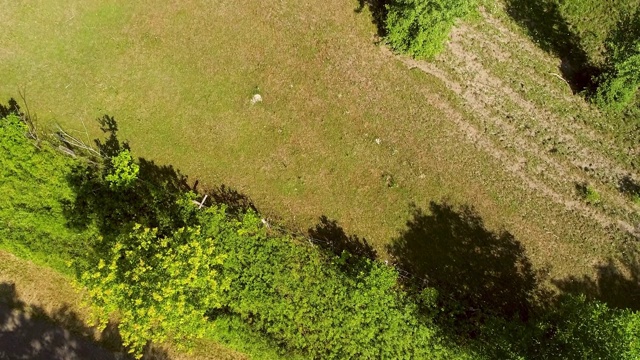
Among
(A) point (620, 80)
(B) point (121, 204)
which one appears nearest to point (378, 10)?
(A) point (620, 80)

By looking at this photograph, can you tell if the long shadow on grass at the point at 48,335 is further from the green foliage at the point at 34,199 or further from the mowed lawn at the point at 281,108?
the mowed lawn at the point at 281,108

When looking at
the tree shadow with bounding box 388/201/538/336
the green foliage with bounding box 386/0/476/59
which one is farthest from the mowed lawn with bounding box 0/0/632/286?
the green foliage with bounding box 386/0/476/59

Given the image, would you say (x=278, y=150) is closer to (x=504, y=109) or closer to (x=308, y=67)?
(x=308, y=67)

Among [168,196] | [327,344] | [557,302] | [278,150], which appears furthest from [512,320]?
[168,196]

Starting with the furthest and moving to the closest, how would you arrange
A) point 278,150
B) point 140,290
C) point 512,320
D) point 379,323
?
point 278,150
point 512,320
point 379,323
point 140,290

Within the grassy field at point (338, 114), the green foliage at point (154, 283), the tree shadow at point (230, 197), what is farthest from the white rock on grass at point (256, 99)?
the green foliage at point (154, 283)

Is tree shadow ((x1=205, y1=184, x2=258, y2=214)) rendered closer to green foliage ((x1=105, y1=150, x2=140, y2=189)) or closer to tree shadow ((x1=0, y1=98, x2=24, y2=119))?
green foliage ((x1=105, y1=150, x2=140, y2=189))
